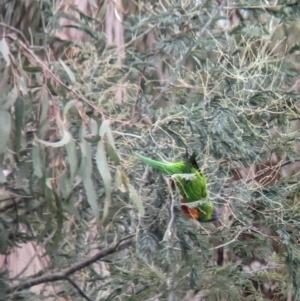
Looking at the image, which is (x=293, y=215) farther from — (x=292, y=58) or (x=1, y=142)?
(x=1, y=142)

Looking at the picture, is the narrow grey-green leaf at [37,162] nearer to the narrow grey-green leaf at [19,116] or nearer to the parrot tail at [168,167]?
the narrow grey-green leaf at [19,116]

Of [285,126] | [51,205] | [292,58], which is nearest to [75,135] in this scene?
[51,205]

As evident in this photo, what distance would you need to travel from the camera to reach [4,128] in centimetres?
87

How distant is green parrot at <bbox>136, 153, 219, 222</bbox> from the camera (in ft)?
3.20

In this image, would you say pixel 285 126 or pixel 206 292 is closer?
pixel 285 126

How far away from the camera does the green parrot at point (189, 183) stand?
3.20 feet

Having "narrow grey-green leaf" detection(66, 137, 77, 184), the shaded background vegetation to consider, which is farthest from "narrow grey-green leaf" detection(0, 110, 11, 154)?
"narrow grey-green leaf" detection(66, 137, 77, 184)

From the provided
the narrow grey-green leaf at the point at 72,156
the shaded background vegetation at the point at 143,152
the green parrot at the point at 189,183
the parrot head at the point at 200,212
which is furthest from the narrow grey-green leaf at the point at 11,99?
the parrot head at the point at 200,212

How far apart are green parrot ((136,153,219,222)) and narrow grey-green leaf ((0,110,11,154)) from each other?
0.80ft

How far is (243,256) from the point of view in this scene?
4.57 ft

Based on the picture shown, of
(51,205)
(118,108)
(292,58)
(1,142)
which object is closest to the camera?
(1,142)

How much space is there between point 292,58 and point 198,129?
56 cm

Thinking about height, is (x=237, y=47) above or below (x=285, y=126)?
above

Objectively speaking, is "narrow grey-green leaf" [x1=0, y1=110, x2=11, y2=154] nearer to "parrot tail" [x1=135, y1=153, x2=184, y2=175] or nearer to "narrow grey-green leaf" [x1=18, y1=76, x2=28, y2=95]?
"narrow grey-green leaf" [x1=18, y1=76, x2=28, y2=95]
